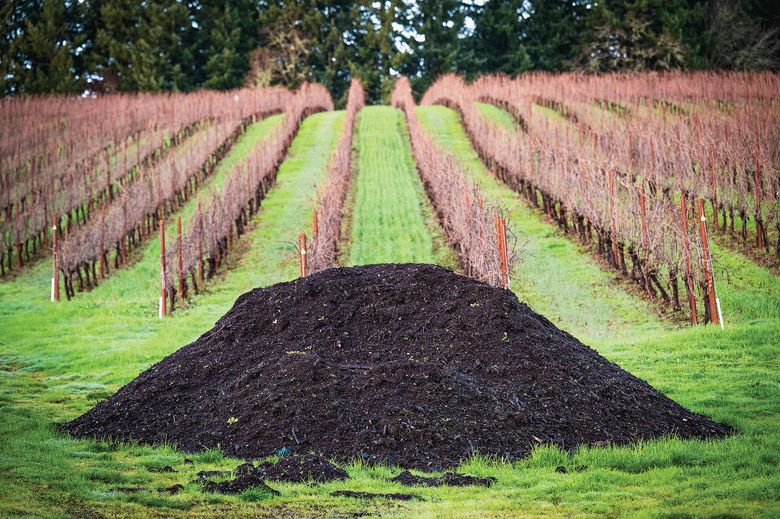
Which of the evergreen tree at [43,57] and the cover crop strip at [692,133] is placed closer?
the cover crop strip at [692,133]

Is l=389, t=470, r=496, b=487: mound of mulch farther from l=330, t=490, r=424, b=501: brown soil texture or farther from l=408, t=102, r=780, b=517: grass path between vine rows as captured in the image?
l=408, t=102, r=780, b=517: grass path between vine rows

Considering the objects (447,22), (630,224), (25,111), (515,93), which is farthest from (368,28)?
(630,224)

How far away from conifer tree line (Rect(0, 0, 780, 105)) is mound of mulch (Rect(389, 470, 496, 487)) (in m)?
47.8

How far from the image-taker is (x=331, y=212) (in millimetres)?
23203

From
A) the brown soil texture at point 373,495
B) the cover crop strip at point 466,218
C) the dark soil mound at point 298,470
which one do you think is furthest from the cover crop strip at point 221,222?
the brown soil texture at point 373,495

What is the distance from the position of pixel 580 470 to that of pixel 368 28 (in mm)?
55845

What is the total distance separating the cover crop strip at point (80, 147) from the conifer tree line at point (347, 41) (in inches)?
303

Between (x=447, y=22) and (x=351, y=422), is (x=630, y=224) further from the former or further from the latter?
(x=447, y=22)

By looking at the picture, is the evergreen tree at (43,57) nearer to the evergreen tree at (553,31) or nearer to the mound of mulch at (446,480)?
the evergreen tree at (553,31)

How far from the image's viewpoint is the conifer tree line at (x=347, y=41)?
53.3 metres

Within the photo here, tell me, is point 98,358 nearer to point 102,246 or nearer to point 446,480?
point 102,246

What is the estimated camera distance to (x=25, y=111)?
43.0 m

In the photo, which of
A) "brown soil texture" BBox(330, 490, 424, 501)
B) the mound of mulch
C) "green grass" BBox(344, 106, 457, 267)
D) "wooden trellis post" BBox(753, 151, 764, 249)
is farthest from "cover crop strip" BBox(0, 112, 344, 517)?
"wooden trellis post" BBox(753, 151, 764, 249)

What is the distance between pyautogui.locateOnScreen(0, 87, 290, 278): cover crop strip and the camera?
27425mm
